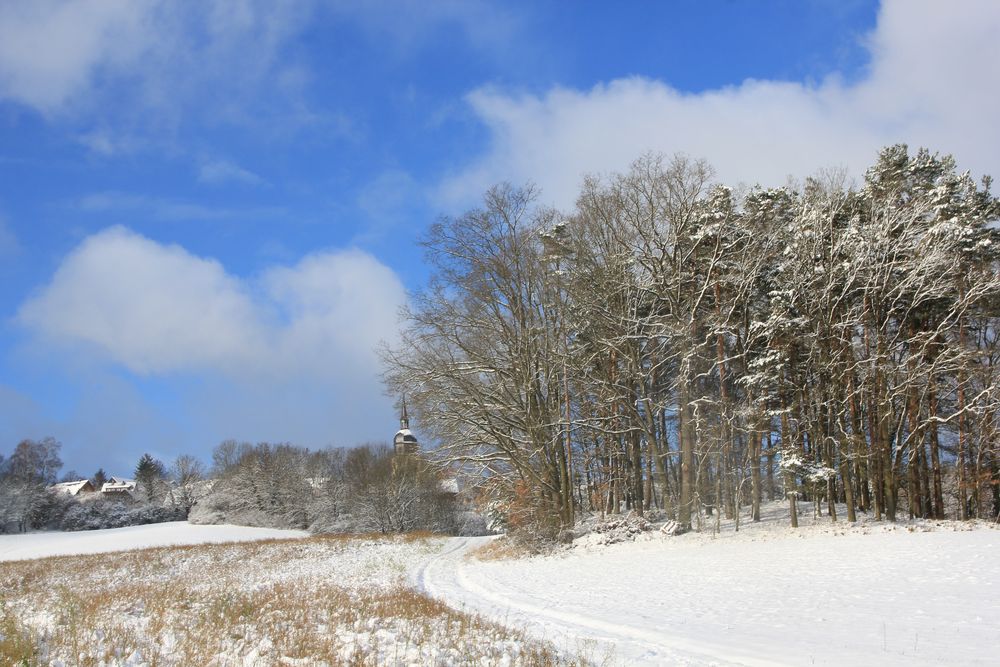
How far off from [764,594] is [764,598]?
0.52 m

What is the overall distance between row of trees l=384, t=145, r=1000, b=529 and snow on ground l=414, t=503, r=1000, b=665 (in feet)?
10.4

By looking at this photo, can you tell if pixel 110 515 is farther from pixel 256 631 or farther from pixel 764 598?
pixel 764 598

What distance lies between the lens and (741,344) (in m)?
26.9

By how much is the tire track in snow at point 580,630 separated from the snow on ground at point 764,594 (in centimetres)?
3

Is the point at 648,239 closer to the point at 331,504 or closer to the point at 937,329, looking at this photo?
the point at 937,329

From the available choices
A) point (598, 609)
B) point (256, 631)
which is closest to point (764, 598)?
point (598, 609)

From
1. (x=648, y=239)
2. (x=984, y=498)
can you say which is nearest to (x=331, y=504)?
(x=648, y=239)

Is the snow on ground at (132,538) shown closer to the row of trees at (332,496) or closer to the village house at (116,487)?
the row of trees at (332,496)

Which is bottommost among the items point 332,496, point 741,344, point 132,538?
point 132,538

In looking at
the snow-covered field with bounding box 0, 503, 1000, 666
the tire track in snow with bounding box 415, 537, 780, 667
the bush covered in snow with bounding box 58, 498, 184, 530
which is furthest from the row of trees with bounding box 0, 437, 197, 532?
the tire track in snow with bounding box 415, 537, 780, 667

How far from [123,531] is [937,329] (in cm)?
5995

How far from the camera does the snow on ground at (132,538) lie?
1747 inches

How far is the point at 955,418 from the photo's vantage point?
23938mm

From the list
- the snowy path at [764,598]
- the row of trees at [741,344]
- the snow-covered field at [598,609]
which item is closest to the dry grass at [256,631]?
the snow-covered field at [598,609]
